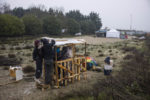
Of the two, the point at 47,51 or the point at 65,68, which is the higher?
the point at 47,51

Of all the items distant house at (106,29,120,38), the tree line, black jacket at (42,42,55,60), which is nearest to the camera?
black jacket at (42,42,55,60)

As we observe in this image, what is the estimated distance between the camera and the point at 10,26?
3538 centimetres

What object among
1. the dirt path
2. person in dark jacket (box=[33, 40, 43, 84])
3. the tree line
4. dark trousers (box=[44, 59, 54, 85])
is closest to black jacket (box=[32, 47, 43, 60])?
person in dark jacket (box=[33, 40, 43, 84])

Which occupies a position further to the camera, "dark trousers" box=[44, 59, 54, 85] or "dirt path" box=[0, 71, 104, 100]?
"dark trousers" box=[44, 59, 54, 85]

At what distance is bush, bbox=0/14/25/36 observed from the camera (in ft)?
111

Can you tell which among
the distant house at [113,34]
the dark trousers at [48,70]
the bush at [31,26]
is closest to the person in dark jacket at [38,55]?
the dark trousers at [48,70]

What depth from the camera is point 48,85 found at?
6043mm

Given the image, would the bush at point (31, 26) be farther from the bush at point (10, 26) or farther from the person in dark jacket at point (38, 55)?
the person in dark jacket at point (38, 55)

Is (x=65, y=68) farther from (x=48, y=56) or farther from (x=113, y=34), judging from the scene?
(x=113, y=34)

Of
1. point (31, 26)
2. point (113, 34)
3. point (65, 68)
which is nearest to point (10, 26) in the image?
point (31, 26)

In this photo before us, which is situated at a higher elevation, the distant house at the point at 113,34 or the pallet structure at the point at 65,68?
the distant house at the point at 113,34

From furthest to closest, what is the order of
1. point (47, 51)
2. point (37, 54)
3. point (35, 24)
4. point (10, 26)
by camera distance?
point (35, 24), point (10, 26), point (37, 54), point (47, 51)

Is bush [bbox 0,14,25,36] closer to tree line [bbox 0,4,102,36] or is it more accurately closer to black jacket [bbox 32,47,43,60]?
tree line [bbox 0,4,102,36]

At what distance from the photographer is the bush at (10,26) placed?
111ft
